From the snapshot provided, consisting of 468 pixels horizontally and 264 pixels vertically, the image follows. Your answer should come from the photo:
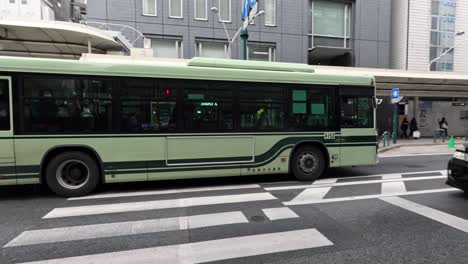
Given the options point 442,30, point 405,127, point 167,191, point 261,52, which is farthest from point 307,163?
point 442,30

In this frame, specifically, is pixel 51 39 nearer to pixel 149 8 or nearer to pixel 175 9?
pixel 149 8

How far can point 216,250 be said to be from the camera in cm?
392

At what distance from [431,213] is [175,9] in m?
21.5

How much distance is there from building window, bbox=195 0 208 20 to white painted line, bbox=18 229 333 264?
2129 centimetres

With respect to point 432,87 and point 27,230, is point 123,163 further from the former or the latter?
point 432,87

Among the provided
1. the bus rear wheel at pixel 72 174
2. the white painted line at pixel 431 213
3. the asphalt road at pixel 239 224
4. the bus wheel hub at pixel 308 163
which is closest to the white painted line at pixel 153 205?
the asphalt road at pixel 239 224

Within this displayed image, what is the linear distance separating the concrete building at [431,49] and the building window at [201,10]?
17.2 meters

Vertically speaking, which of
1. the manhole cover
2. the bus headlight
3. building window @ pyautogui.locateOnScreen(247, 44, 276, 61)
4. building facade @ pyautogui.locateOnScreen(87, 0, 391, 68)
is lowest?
the manhole cover

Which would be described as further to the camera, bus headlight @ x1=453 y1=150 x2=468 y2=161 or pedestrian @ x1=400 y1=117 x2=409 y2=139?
pedestrian @ x1=400 y1=117 x2=409 y2=139

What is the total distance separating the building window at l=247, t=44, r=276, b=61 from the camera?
2367 centimetres

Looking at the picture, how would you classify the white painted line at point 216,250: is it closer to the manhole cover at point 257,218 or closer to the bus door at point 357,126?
the manhole cover at point 257,218

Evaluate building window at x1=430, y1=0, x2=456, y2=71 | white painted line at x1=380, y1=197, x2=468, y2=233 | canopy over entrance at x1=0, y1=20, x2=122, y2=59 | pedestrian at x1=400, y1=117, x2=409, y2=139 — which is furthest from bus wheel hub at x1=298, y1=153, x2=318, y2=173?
building window at x1=430, y1=0, x2=456, y2=71

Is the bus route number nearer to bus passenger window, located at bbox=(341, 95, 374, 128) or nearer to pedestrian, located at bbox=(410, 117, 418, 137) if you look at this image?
bus passenger window, located at bbox=(341, 95, 374, 128)

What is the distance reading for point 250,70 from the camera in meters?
7.49
